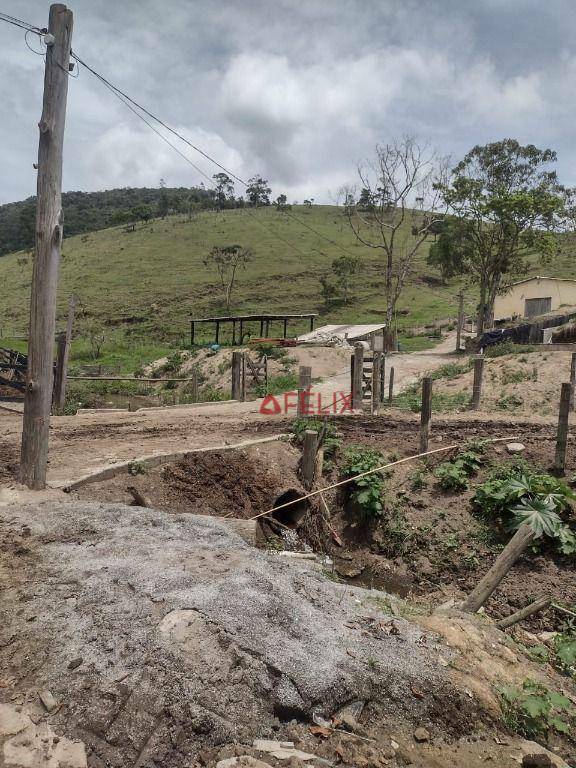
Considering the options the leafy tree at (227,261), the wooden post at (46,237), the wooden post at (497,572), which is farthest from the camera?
the leafy tree at (227,261)

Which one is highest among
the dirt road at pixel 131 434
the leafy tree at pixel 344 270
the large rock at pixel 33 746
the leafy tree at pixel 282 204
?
the leafy tree at pixel 282 204

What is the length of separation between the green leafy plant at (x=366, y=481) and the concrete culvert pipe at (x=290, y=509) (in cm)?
81

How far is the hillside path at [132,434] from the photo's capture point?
7.70 m

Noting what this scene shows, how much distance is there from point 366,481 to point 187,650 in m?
5.62

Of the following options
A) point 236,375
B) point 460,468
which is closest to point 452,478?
point 460,468

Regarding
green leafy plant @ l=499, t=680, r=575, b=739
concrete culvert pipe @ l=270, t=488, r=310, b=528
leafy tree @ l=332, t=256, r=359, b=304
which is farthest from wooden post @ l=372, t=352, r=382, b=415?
leafy tree @ l=332, t=256, r=359, b=304

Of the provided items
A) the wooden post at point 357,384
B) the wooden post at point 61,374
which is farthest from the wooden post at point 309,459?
the wooden post at point 61,374

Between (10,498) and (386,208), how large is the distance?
26.4 m

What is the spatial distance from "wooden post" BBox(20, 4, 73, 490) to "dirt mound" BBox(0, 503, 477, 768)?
164cm

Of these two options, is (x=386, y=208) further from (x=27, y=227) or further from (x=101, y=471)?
(x=27, y=227)

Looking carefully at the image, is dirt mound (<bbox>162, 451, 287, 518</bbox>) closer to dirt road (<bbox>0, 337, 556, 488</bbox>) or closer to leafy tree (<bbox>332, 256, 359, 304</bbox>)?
dirt road (<bbox>0, 337, 556, 488</bbox>)

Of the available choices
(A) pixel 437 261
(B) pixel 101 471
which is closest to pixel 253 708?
(B) pixel 101 471

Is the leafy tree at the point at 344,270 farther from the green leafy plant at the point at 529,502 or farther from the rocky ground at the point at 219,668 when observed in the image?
the rocky ground at the point at 219,668

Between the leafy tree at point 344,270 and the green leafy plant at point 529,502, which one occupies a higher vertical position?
the leafy tree at point 344,270
